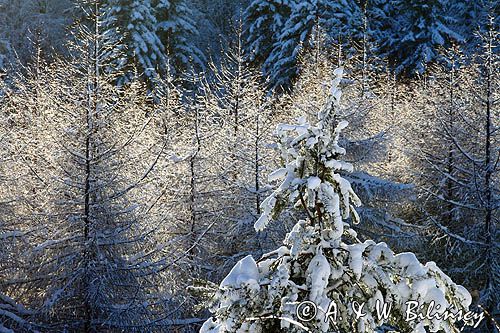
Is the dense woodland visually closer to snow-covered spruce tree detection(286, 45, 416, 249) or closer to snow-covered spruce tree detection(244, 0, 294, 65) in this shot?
snow-covered spruce tree detection(286, 45, 416, 249)

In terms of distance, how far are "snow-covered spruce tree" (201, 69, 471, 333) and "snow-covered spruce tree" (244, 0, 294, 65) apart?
91.6 feet

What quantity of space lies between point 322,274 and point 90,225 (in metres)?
6.18

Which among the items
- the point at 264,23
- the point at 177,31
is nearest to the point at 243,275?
the point at 177,31

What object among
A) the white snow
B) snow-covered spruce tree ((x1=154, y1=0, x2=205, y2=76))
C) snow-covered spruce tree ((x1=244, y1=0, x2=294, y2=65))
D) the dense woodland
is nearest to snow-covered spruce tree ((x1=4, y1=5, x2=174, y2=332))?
the dense woodland

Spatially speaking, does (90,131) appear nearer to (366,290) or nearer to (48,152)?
(48,152)

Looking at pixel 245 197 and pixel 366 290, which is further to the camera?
pixel 245 197

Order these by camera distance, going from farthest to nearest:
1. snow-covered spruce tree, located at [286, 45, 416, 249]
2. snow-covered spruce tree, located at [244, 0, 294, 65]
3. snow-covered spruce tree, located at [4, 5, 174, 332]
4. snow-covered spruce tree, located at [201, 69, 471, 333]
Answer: snow-covered spruce tree, located at [244, 0, 294, 65]
snow-covered spruce tree, located at [286, 45, 416, 249]
snow-covered spruce tree, located at [4, 5, 174, 332]
snow-covered spruce tree, located at [201, 69, 471, 333]

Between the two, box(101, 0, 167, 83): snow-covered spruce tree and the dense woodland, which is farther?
box(101, 0, 167, 83): snow-covered spruce tree

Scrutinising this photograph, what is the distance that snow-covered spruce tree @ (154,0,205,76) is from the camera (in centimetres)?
2817

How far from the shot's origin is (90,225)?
7648 millimetres

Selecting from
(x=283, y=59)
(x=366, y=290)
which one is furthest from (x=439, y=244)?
(x=283, y=59)

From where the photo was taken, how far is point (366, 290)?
2133 millimetres

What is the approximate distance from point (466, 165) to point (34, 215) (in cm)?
929

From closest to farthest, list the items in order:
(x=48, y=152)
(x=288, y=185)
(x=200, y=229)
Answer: (x=288, y=185)
(x=48, y=152)
(x=200, y=229)
